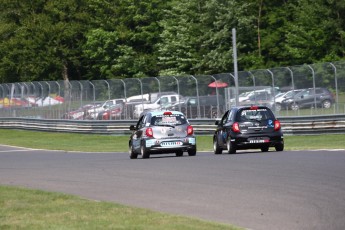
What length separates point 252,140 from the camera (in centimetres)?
3058

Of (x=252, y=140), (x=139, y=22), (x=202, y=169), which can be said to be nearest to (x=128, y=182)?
(x=202, y=169)

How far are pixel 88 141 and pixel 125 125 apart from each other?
1960 millimetres

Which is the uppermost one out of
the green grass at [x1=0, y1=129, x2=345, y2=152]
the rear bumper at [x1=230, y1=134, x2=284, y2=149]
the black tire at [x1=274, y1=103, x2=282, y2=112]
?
the black tire at [x1=274, y1=103, x2=282, y2=112]

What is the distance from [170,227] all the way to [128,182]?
796 cm

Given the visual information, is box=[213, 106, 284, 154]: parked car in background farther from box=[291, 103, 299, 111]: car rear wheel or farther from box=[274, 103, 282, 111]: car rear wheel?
box=[274, 103, 282, 111]: car rear wheel

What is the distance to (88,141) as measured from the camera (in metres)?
53.2

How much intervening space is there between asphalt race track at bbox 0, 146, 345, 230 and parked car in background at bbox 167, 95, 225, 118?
1934cm

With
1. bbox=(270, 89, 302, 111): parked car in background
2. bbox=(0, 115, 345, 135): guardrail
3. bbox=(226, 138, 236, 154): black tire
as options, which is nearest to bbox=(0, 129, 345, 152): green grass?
bbox=(0, 115, 345, 135): guardrail

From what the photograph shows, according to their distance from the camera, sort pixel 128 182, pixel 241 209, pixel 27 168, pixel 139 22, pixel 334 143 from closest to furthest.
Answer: pixel 241 209
pixel 128 182
pixel 27 168
pixel 334 143
pixel 139 22

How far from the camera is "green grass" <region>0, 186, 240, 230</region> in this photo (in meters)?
12.9

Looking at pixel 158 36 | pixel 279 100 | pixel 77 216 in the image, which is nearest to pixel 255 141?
pixel 279 100

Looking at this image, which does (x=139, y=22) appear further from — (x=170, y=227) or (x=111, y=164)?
(x=170, y=227)

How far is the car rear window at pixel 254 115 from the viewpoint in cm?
3084

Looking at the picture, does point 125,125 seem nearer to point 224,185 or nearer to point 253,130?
point 253,130
